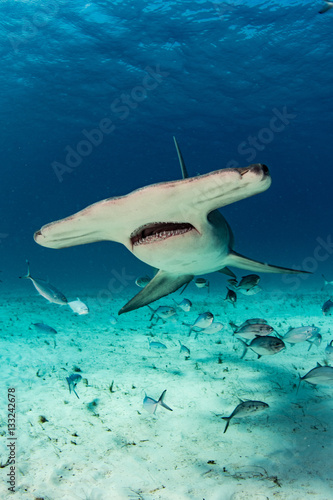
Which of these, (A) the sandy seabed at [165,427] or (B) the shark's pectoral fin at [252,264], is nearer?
(A) the sandy seabed at [165,427]

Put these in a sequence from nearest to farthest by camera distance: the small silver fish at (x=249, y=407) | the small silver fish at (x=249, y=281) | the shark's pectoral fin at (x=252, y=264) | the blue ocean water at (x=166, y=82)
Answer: the small silver fish at (x=249, y=407)
the shark's pectoral fin at (x=252, y=264)
the small silver fish at (x=249, y=281)
the blue ocean water at (x=166, y=82)

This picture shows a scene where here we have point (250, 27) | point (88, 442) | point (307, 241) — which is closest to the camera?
point (88, 442)

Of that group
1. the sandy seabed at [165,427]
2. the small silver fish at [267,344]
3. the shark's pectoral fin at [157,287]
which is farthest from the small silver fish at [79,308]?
the small silver fish at [267,344]

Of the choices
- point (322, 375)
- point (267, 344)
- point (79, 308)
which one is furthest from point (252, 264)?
point (79, 308)

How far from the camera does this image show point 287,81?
80.1 ft

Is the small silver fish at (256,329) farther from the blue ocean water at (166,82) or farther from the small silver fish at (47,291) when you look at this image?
the blue ocean water at (166,82)

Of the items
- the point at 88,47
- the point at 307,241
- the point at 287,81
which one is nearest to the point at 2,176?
the point at 88,47

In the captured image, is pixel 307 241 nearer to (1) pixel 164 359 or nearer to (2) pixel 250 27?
(2) pixel 250 27

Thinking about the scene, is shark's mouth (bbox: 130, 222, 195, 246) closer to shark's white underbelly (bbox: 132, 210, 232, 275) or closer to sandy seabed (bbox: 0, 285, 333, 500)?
shark's white underbelly (bbox: 132, 210, 232, 275)

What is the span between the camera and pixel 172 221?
10.2ft

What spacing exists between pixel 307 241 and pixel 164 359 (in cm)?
15191

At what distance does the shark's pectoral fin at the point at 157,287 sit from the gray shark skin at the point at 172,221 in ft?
1.81

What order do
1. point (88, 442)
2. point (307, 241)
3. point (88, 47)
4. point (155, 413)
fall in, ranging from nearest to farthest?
point (88, 442) → point (155, 413) → point (88, 47) → point (307, 241)

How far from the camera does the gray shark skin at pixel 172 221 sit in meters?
2.40
